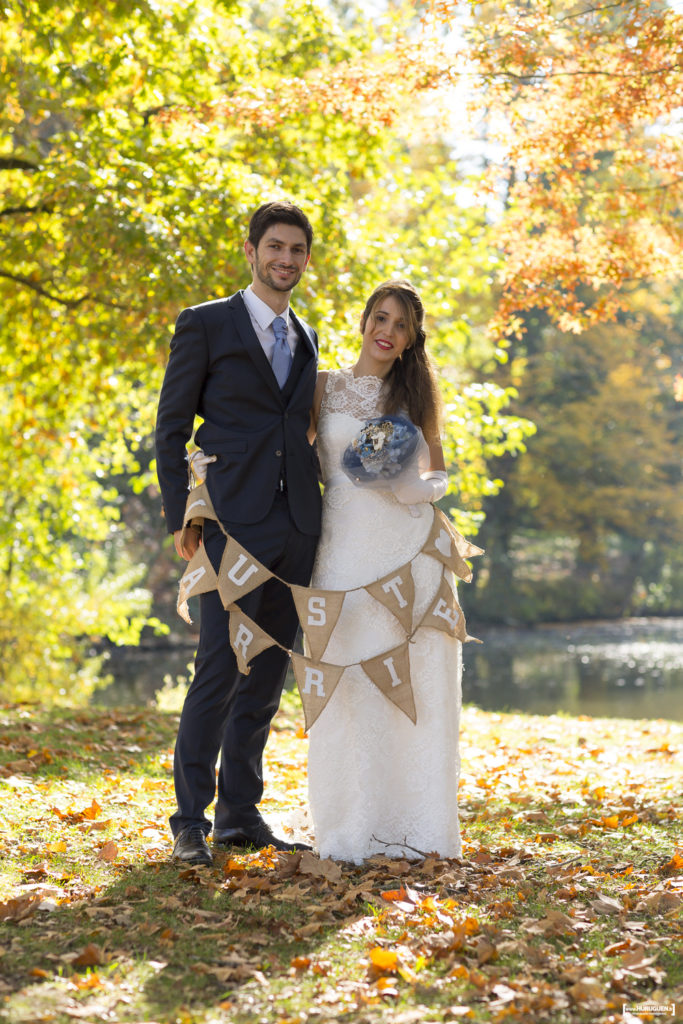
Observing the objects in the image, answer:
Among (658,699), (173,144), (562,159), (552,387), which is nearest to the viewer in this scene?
(562,159)

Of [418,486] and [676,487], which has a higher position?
[676,487]

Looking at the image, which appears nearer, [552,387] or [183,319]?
[183,319]

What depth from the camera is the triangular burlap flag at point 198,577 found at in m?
3.86

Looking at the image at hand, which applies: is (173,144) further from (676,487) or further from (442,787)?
(676,487)

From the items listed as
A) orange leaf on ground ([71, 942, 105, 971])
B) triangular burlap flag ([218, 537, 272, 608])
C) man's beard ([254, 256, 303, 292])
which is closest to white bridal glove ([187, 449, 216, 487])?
triangular burlap flag ([218, 537, 272, 608])

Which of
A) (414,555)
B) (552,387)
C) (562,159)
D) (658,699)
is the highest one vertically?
(552,387)

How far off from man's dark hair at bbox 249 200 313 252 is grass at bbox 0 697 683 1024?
2.32 metres

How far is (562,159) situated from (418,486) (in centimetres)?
409

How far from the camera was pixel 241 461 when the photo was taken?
12.6 ft

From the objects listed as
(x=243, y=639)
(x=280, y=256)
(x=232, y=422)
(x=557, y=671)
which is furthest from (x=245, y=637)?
(x=557, y=671)

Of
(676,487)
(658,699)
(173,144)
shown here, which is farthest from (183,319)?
(676,487)

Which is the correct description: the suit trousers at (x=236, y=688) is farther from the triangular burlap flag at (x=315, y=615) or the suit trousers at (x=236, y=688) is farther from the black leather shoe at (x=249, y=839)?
the triangular burlap flag at (x=315, y=615)

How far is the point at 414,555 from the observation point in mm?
4090

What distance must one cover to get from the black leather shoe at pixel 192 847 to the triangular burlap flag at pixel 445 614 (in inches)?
45.0
